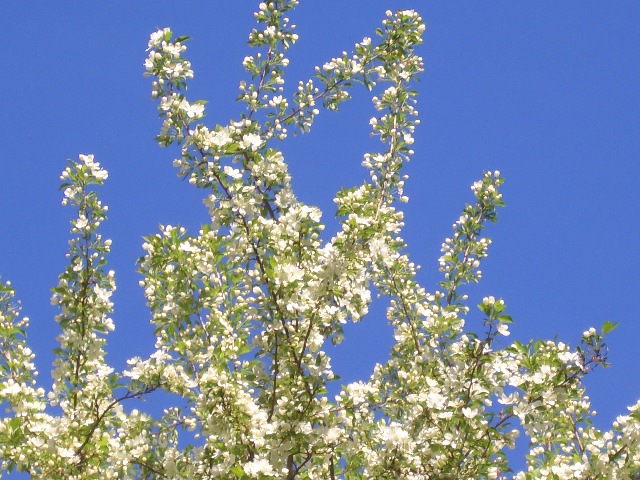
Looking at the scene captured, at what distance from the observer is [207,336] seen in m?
5.26

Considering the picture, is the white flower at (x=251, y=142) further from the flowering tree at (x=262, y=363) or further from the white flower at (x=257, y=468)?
the white flower at (x=257, y=468)

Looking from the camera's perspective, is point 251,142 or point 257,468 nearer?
point 257,468

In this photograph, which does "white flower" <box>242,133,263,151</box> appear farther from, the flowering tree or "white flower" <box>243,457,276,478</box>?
"white flower" <box>243,457,276,478</box>

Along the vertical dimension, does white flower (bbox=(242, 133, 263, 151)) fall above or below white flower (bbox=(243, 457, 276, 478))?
above

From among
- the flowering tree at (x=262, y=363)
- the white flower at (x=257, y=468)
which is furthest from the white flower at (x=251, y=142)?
the white flower at (x=257, y=468)

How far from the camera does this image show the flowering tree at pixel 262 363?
4.64 meters

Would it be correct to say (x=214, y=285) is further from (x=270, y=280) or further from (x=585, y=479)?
(x=585, y=479)

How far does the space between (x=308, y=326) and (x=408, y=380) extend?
55.8 inches

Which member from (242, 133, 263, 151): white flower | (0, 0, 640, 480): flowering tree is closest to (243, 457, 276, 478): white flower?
(0, 0, 640, 480): flowering tree

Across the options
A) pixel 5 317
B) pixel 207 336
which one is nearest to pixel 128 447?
pixel 207 336

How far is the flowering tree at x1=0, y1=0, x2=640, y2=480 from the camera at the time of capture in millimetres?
4645

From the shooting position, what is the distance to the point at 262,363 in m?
4.90

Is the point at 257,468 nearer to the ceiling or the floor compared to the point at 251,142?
nearer to the floor

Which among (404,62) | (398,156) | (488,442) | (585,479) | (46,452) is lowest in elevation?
(585,479)
